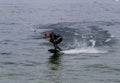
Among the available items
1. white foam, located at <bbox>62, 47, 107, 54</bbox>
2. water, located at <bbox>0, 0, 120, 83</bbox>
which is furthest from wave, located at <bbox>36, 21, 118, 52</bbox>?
white foam, located at <bbox>62, 47, 107, 54</bbox>

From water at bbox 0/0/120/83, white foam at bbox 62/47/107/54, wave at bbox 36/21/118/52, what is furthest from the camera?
wave at bbox 36/21/118/52

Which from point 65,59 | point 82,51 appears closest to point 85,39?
point 82,51

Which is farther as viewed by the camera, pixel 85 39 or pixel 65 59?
pixel 85 39

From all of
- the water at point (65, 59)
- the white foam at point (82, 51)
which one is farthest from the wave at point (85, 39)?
the white foam at point (82, 51)

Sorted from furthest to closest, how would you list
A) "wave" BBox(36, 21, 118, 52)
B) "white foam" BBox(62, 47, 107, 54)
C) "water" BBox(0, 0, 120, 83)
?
1. "wave" BBox(36, 21, 118, 52)
2. "white foam" BBox(62, 47, 107, 54)
3. "water" BBox(0, 0, 120, 83)

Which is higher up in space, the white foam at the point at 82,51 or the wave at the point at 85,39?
the white foam at the point at 82,51

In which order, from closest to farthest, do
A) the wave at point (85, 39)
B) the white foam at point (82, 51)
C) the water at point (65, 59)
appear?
1. the water at point (65, 59)
2. the white foam at point (82, 51)
3. the wave at point (85, 39)

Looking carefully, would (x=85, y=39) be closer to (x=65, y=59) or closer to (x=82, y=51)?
(x=82, y=51)

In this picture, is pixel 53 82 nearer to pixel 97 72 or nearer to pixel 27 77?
pixel 27 77

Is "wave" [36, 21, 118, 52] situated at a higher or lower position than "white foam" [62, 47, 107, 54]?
lower

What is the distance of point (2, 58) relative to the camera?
25.6 metres

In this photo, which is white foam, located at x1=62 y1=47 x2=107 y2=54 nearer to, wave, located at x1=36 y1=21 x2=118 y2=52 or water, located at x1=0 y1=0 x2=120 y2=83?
water, located at x1=0 y1=0 x2=120 y2=83

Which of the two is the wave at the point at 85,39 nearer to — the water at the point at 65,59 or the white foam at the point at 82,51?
the water at the point at 65,59

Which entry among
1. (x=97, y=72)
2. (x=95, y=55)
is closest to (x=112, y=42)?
(x=95, y=55)
